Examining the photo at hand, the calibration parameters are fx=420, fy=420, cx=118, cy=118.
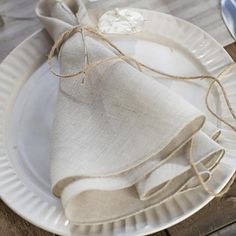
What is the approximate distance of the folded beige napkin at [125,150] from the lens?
1.33ft

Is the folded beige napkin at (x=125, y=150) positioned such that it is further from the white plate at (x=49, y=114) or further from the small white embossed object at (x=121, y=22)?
the small white embossed object at (x=121, y=22)

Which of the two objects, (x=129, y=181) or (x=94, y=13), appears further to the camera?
(x=94, y=13)

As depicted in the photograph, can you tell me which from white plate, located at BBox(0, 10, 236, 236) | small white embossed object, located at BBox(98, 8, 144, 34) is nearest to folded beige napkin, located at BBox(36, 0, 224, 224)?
white plate, located at BBox(0, 10, 236, 236)

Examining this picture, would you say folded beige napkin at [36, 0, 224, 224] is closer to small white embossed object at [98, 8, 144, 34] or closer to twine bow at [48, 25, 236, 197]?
twine bow at [48, 25, 236, 197]

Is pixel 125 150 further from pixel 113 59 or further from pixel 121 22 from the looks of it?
pixel 121 22

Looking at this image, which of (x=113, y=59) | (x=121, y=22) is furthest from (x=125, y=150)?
(x=121, y=22)

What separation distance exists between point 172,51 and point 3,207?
0.29 meters

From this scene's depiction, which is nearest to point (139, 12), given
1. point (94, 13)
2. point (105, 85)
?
point (94, 13)

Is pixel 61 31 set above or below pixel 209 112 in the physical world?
above

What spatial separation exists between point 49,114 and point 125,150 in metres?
0.13

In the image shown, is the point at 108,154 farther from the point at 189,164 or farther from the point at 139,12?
the point at 139,12

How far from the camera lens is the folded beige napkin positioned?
0.40m

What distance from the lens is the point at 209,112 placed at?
49 cm

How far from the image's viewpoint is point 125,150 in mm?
415
